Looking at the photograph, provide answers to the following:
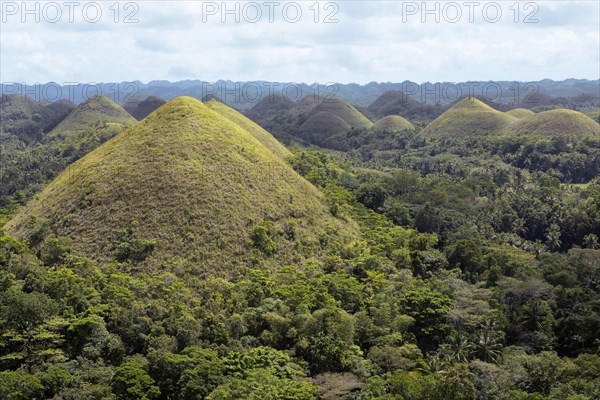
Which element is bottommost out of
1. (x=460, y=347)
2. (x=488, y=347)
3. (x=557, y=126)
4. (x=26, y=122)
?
(x=488, y=347)

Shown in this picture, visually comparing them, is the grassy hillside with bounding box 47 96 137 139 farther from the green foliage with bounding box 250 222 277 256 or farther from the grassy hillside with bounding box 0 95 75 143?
the green foliage with bounding box 250 222 277 256

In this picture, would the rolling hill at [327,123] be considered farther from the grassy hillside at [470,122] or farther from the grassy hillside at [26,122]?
the grassy hillside at [26,122]

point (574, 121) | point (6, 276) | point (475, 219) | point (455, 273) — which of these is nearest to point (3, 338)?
point (6, 276)

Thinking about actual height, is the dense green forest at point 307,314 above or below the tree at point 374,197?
below

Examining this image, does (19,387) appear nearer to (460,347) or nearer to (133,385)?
(133,385)

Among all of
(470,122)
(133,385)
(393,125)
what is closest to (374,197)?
(133,385)

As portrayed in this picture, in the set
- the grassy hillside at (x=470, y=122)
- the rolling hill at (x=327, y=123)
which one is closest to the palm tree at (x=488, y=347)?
the grassy hillside at (x=470, y=122)
